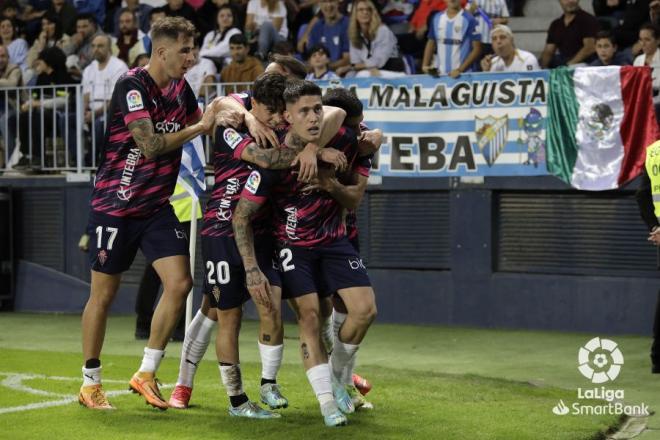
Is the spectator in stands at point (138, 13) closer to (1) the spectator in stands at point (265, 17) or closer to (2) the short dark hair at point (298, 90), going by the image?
(1) the spectator in stands at point (265, 17)

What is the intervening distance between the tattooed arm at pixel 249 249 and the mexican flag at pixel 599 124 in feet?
19.4

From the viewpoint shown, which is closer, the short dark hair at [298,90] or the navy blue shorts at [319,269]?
the short dark hair at [298,90]

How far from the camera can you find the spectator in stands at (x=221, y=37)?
639 inches

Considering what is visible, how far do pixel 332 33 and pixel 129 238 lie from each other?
785 cm

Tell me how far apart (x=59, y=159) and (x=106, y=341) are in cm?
369

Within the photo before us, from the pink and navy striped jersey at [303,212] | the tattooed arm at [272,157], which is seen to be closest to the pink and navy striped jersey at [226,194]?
the pink and navy striped jersey at [303,212]

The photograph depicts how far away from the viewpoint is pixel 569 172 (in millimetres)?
12617

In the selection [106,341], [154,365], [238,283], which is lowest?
[106,341]

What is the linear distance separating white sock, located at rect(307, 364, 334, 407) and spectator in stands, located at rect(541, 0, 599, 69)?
7534 millimetres

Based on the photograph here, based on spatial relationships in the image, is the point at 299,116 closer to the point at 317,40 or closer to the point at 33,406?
the point at 33,406

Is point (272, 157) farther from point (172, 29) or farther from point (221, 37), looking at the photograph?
point (221, 37)

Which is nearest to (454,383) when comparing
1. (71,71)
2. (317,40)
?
(317,40)

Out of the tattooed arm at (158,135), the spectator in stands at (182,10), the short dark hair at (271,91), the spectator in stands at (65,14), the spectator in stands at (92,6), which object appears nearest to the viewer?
the short dark hair at (271,91)

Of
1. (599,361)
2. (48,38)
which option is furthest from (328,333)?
(48,38)
